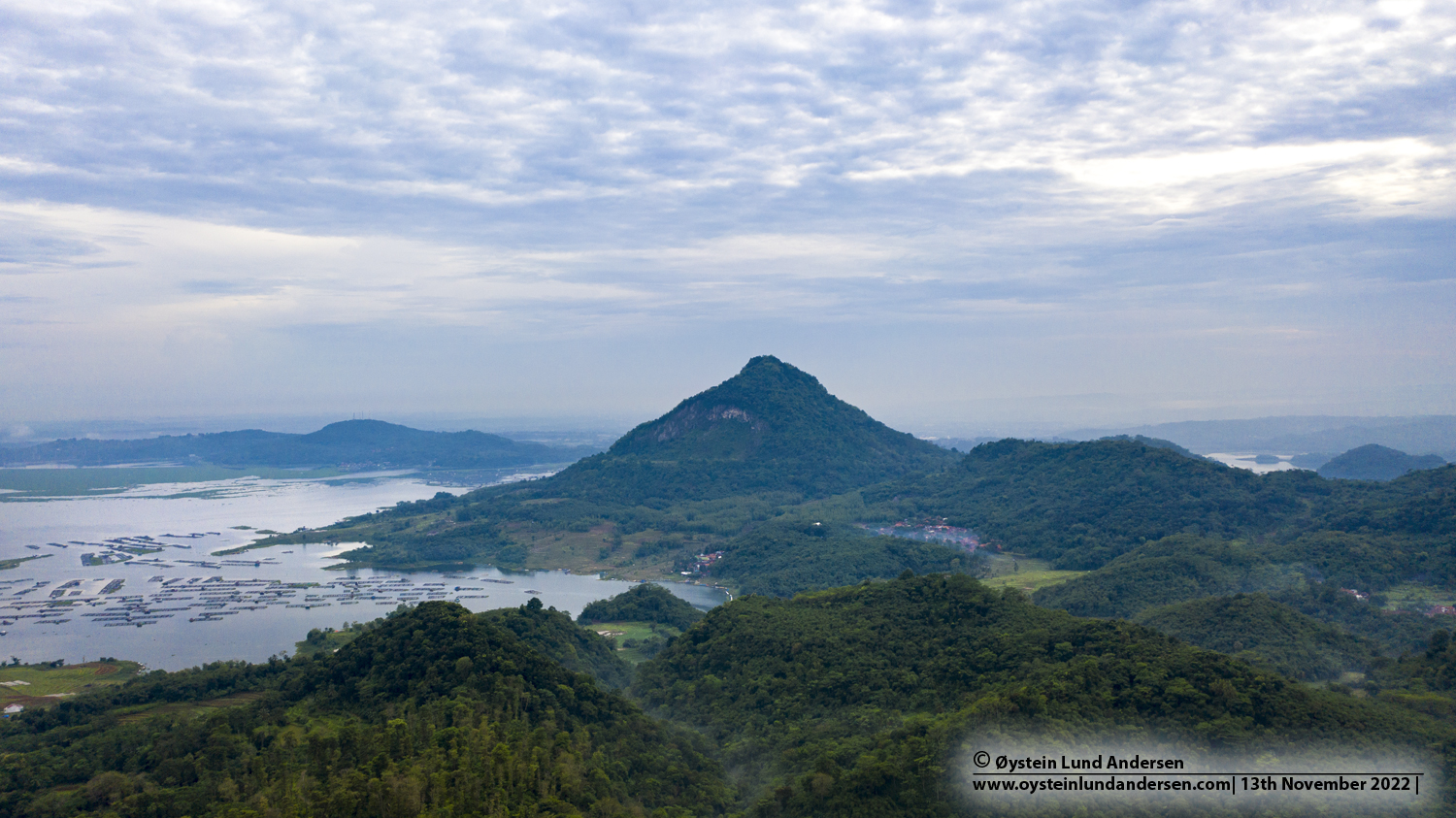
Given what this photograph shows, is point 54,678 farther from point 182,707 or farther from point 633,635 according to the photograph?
point 633,635

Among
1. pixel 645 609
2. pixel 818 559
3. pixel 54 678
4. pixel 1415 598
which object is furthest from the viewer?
pixel 818 559

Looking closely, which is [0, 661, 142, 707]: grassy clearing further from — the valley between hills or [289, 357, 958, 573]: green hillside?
[289, 357, 958, 573]: green hillside

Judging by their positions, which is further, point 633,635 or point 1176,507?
point 1176,507

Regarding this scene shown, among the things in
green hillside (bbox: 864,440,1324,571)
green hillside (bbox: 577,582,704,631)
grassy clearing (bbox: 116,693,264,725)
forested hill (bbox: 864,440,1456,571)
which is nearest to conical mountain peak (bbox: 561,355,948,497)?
forested hill (bbox: 864,440,1456,571)

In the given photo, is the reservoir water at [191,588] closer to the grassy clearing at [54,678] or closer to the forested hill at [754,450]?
the grassy clearing at [54,678]

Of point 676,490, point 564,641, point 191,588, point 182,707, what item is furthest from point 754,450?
point 182,707

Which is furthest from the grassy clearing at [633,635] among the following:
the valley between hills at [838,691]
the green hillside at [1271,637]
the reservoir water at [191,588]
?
the green hillside at [1271,637]
